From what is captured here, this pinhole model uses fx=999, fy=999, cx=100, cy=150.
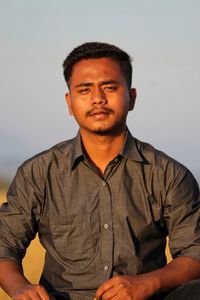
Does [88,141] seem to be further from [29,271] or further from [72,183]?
Answer: [29,271]

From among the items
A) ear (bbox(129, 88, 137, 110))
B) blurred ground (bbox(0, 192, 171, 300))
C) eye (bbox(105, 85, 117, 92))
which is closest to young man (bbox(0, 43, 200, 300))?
eye (bbox(105, 85, 117, 92))

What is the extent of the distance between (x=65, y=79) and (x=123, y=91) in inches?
19.6

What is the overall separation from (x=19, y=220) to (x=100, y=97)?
34.2 inches

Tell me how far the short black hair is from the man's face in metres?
0.04

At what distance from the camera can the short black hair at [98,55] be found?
603cm

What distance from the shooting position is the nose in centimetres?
575

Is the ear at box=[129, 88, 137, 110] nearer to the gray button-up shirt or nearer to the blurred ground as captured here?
the gray button-up shirt

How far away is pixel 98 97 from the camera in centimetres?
576

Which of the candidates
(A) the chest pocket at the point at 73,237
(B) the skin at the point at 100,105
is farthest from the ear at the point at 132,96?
(A) the chest pocket at the point at 73,237

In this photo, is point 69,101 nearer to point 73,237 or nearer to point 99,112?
point 99,112

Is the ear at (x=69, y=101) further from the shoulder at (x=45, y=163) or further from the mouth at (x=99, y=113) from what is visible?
the mouth at (x=99, y=113)

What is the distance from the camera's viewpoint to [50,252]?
231 inches

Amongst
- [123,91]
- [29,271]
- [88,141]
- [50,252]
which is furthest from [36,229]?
[29,271]

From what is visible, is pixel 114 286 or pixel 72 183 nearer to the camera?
pixel 114 286
